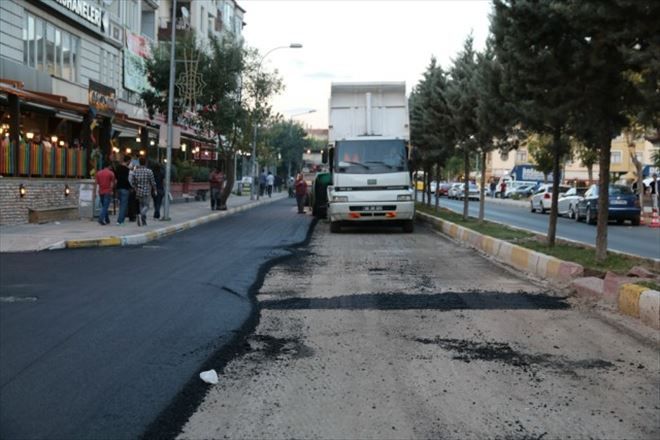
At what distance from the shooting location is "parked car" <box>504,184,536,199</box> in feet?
203

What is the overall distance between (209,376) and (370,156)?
50.3ft

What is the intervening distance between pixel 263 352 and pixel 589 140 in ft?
27.0

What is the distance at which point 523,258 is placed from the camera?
12.6 m

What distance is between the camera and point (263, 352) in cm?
633

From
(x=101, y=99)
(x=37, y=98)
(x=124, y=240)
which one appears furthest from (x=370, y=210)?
(x=101, y=99)

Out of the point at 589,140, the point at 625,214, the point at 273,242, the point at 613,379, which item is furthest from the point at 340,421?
the point at 625,214

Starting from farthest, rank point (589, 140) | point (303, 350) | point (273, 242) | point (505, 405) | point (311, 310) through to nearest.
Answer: point (273, 242), point (589, 140), point (311, 310), point (303, 350), point (505, 405)

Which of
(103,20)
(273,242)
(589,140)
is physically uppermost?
(103,20)

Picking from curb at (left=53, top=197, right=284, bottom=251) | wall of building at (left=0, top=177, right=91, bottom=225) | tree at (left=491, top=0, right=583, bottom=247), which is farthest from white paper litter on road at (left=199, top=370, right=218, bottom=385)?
wall of building at (left=0, top=177, right=91, bottom=225)

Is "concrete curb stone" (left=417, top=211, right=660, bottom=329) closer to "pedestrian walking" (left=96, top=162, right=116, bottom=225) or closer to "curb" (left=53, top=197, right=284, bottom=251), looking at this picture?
"curb" (left=53, top=197, right=284, bottom=251)

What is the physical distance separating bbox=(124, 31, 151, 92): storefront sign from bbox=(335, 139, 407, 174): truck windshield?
57.0 feet

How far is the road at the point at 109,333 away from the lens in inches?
185

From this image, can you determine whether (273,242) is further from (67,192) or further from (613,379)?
(613,379)

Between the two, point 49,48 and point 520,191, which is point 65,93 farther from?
point 520,191
